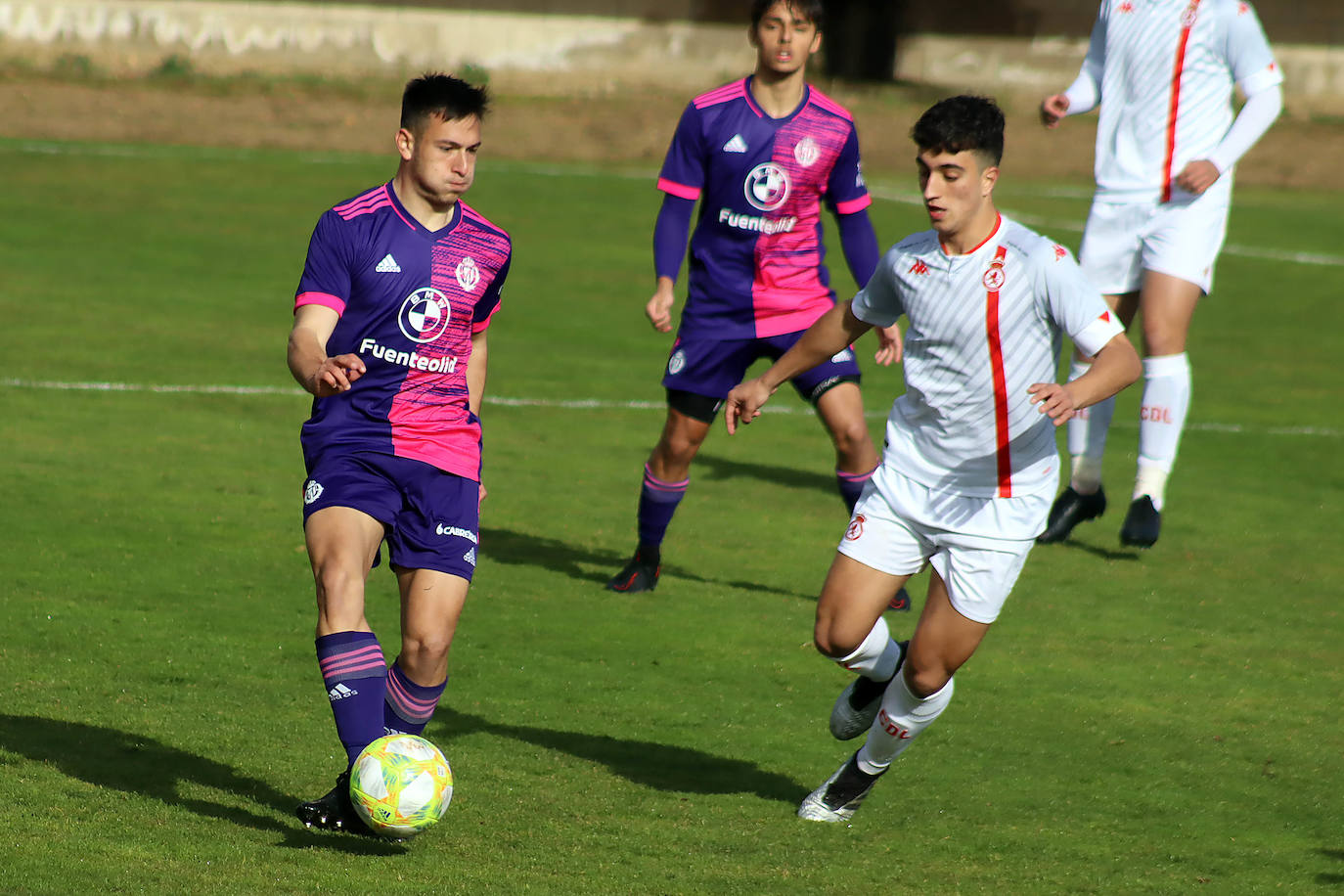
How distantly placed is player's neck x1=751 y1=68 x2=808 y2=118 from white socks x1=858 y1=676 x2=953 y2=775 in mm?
3228

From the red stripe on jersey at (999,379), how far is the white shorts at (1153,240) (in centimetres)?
321

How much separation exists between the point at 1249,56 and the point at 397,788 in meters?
5.73

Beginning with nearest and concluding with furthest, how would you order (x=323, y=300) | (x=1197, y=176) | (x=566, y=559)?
(x=323, y=300)
(x=1197, y=176)
(x=566, y=559)

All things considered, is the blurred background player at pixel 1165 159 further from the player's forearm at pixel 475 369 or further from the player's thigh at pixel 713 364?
the player's forearm at pixel 475 369

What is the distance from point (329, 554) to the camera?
15.5 ft

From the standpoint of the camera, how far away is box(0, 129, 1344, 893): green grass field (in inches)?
190

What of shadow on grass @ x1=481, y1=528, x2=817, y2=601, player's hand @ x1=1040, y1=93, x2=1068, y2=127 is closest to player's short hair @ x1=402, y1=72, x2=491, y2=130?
shadow on grass @ x1=481, y1=528, x2=817, y2=601

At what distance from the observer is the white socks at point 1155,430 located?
26.8 feet

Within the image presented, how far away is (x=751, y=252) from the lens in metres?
7.64

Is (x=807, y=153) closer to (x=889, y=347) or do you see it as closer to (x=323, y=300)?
(x=889, y=347)

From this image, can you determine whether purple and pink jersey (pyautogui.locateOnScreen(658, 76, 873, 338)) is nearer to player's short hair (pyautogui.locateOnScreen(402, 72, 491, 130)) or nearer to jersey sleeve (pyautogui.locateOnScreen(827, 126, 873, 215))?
jersey sleeve (pyautogui.locateOnScreen(827, 126, 873, 215))

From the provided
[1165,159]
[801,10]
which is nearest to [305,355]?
[801,10]

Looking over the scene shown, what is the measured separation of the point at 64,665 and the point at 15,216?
1255cm

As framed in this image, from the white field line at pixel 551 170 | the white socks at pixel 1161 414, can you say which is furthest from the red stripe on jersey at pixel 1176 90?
the white field line at pixel 551 170
